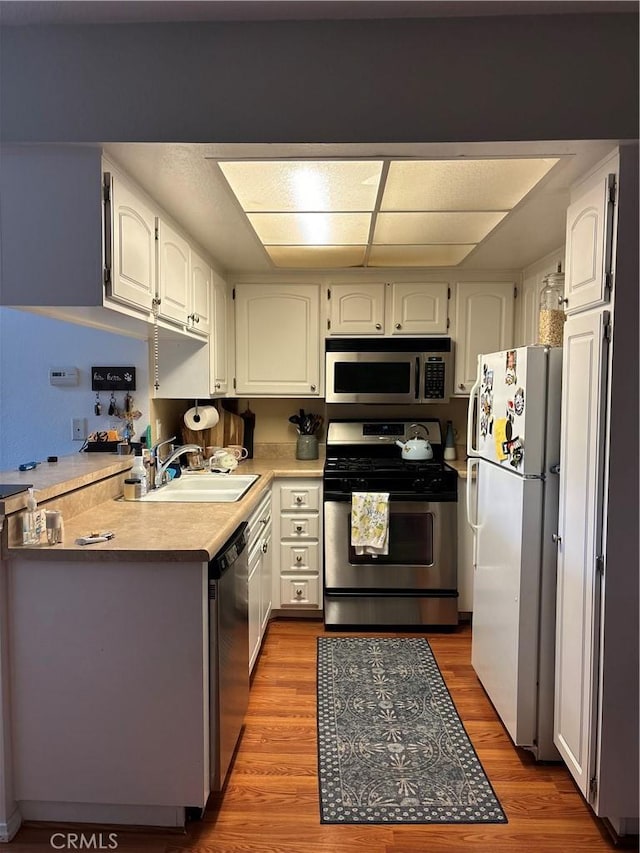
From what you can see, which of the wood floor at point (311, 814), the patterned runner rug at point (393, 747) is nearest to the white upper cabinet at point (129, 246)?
the wood floor at point (311, 814)

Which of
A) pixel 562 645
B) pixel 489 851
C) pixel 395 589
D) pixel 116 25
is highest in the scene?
pixel 116 25

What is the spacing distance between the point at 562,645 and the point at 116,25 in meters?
2.54

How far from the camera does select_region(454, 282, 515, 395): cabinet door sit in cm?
329

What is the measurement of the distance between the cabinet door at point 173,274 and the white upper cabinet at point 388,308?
3.63 feet

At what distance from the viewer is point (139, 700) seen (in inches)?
62.4

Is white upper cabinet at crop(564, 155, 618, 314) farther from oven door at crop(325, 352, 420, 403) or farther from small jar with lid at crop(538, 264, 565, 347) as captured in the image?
oven door at crop(325, 352, 420, 403)

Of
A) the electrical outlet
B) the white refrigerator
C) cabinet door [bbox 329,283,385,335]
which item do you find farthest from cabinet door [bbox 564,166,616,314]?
the electrical outlet

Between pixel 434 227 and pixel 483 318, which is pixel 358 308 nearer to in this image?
pixel 483 318

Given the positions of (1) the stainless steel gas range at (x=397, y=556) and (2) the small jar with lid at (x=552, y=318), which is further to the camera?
(1) the stainless steel gas range at (x=397, y=556)

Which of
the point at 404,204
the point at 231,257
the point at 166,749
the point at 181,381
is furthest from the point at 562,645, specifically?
the point at 231,257

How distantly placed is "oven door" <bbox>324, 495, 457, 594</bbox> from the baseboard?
175 cm

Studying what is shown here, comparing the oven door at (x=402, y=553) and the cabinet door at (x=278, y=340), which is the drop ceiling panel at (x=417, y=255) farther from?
the oven door at (x=402, y=553)

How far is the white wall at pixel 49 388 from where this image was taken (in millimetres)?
2742

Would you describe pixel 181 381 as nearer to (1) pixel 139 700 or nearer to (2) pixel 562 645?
(1) pixel 139 700
